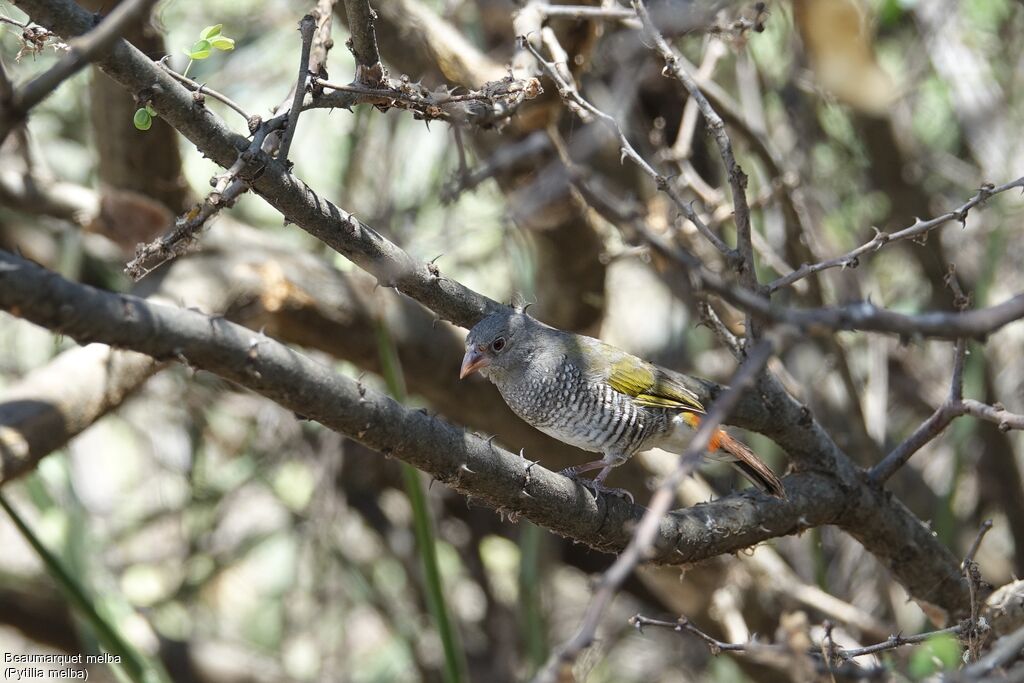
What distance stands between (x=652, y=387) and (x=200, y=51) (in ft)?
5.65

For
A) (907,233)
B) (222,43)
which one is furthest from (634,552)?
(222,43)

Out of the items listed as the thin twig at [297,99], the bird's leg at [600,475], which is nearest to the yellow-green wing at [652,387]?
the bird's leg at [600,475]

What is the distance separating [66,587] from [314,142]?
4.25 m

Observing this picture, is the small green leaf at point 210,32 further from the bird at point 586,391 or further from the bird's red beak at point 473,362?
the bird's red beak at point 473,362

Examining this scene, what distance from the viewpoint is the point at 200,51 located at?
7.91ft

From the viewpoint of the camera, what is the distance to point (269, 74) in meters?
6.21

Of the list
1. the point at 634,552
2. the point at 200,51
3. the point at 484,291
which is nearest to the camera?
the point at 634,552

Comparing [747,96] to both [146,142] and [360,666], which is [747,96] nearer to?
[146,142]

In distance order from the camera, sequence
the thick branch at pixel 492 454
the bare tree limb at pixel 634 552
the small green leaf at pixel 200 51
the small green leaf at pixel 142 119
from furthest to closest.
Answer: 1. the small green leaf at pixel 200 51
2. the small green leaf at pixel 142 119
3. the thick branch at pixel 492 454
4. the bare tree limb at pixel 634 552

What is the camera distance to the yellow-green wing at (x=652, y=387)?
132 inches

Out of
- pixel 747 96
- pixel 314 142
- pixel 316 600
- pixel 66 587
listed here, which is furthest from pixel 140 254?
pixel 314 142

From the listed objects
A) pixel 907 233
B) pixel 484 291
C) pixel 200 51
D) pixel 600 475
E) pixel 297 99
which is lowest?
pixel 600 475

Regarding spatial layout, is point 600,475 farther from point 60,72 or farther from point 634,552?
point 60,72

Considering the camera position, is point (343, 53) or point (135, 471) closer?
point (343, 53)
